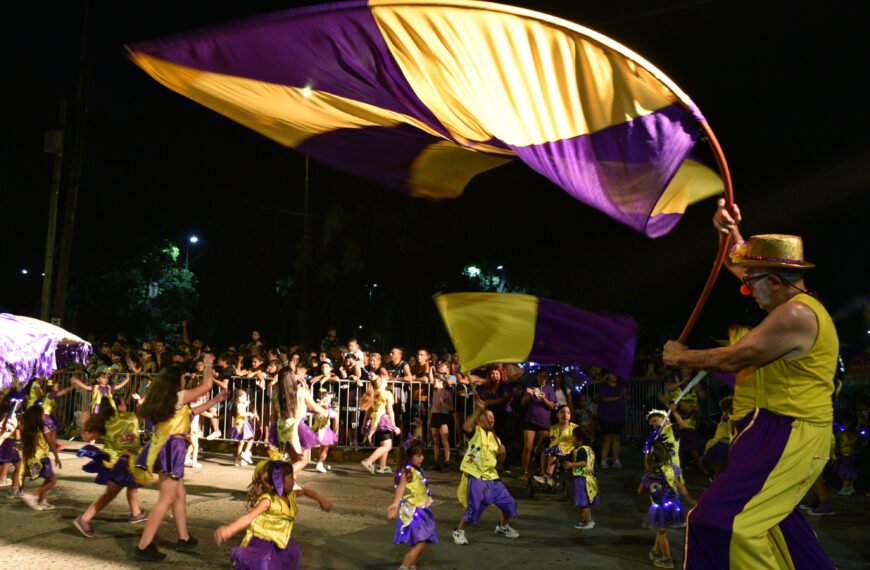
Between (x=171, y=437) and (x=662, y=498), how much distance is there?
192 inches

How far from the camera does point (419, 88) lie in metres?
4.32

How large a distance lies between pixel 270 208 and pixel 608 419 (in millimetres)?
17607

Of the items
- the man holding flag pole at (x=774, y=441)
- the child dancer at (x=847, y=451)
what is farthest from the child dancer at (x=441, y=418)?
the man holding flag pole at (x=774, y=441)

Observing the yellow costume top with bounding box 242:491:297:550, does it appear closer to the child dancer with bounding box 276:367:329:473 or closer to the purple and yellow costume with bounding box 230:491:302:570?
the purple and yellow costume with bounding box 230:491:302:570

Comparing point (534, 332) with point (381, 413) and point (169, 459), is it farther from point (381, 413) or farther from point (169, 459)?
point (381, 413)

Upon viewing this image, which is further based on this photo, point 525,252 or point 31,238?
point 31,238

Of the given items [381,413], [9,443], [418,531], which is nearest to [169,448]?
[418,531]

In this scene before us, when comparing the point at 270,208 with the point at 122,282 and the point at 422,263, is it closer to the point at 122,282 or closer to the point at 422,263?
the point at 422,263

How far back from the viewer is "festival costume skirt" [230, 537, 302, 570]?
531 centimetres

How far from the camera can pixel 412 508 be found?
6.57 m

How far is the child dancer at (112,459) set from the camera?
7.41 meters

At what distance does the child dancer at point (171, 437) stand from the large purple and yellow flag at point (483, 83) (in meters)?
3.34

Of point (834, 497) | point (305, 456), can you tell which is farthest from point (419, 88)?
point (834, 497)

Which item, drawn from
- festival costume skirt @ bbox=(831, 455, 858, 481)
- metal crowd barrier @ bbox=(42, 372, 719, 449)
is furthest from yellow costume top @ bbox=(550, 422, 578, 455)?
festival costume skirt @ bbox=(831, 455, 858, 481)
